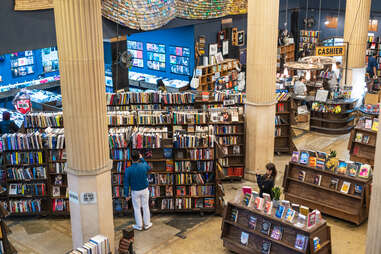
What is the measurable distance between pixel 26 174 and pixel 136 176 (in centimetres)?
260

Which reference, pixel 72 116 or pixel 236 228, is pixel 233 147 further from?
pixel 72 116

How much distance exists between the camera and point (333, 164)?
382 inches

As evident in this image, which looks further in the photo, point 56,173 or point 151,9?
point 151,9

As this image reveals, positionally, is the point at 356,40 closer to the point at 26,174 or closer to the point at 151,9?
the point at 151,9

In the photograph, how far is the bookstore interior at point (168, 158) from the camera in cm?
783

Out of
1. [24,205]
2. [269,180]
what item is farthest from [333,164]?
[24,205]

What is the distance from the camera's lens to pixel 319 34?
24.7m

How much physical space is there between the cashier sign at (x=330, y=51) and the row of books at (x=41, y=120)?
8737mm

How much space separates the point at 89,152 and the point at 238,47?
13.2 m

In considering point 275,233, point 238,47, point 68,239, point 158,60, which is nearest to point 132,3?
point 158,60

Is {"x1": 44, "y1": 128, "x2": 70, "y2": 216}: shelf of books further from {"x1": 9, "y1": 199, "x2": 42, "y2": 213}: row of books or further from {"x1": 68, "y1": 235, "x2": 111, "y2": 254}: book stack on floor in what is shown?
{"x1": 68, "y1": 235, "x2": 111, "y2": 254}: book stack on floor

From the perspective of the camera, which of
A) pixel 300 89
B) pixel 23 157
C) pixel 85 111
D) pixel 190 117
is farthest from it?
pixel 300 89

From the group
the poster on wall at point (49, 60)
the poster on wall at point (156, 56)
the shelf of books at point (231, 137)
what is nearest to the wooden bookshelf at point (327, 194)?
the shelf of books at point (231, 137)

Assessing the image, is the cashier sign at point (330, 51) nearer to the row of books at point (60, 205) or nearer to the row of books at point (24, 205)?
the row of books at point (60, 205)
